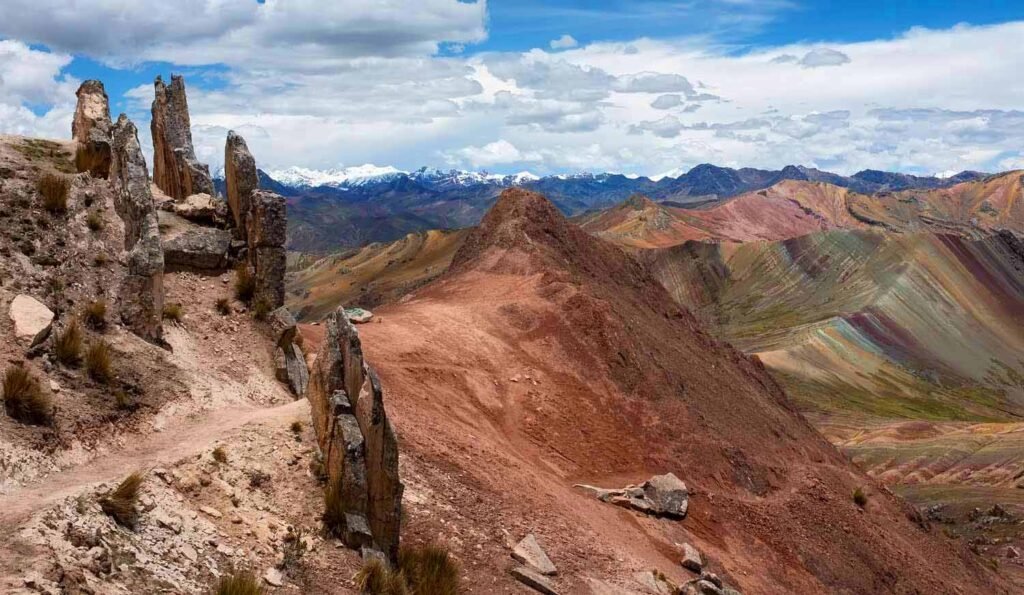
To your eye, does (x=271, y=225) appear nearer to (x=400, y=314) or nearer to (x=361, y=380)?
(x=361, y=380)

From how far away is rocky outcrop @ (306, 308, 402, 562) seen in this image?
1145 centimetres

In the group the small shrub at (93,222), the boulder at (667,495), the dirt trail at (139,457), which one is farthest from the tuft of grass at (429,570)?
the boulder at (667,495)

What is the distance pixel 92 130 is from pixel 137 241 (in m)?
5.70

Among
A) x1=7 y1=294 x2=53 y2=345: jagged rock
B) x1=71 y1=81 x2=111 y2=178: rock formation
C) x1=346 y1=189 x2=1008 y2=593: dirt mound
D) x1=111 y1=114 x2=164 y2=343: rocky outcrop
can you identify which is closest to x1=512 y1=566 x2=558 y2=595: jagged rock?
x1=346 y1=189 x2=1008 y2=593: dirt mound

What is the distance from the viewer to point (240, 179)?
62.4ft

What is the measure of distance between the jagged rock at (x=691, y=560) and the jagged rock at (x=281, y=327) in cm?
1120

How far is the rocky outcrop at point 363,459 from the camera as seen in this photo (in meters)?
11.4

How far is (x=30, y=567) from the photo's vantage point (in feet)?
25.3

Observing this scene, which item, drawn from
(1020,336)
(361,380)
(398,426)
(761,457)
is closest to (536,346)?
(761,457)

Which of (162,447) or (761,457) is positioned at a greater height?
(162,447)

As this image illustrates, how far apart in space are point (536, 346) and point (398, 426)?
38.9 ft

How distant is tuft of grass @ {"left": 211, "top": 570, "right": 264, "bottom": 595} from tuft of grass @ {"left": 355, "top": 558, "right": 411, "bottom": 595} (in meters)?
1.59

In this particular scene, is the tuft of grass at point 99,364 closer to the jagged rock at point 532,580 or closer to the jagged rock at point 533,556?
the jagged rock at point 532,580

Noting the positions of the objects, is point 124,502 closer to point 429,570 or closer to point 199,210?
point 429,570
